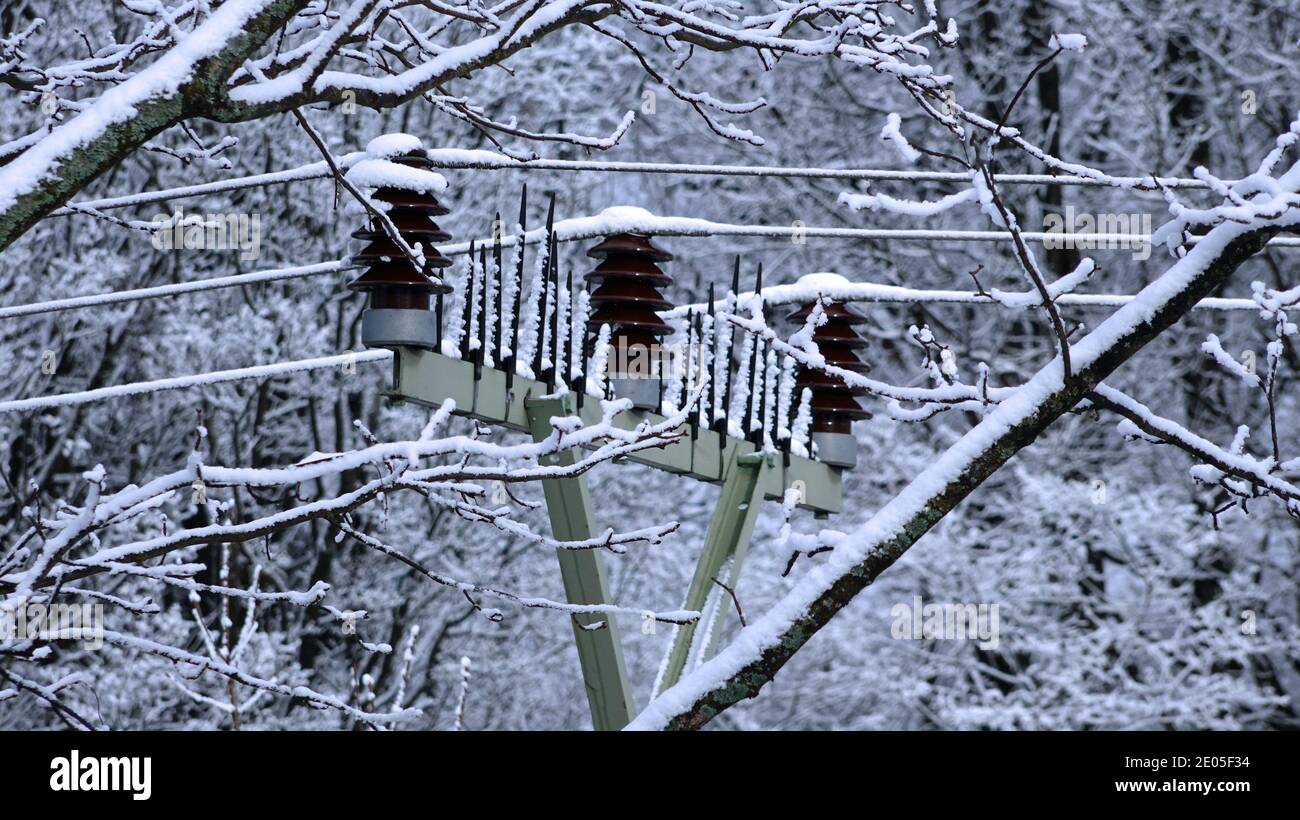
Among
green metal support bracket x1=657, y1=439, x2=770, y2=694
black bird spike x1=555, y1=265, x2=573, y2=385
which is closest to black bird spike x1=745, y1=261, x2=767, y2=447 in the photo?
green metal support bracket x1=657, y1=439, x2=770, y2=694

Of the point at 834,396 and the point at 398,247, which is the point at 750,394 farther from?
the point at 398,247

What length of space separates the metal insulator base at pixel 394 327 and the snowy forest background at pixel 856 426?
23.7 feet

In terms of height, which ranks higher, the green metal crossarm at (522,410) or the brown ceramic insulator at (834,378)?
the brown ceramic insulator at (834,378)

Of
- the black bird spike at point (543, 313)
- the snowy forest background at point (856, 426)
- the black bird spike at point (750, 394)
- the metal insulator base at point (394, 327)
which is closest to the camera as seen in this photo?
the metal insulator base at point (394, 327)

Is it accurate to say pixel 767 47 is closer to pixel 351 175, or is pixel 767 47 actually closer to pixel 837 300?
pixel 351 175

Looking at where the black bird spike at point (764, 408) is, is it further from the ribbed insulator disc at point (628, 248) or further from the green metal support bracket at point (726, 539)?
the ribbed insulator disc at point (628, 248)

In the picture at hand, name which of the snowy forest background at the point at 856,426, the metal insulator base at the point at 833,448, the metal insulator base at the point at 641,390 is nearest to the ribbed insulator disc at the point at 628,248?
the metal insulator base at the point at 641,390

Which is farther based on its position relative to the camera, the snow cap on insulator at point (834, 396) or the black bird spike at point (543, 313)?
the snow cap on insulator at point (834, 396)

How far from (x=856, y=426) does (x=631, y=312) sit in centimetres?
881

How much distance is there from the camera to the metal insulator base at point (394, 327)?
5.00m

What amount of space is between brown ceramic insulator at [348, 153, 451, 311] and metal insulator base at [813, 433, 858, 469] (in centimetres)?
215

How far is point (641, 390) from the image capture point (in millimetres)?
5797

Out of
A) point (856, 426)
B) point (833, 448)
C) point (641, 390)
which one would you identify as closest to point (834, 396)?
point (833, 448)
